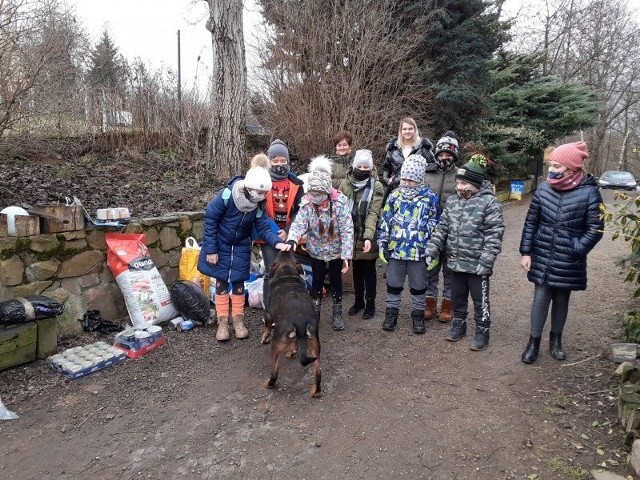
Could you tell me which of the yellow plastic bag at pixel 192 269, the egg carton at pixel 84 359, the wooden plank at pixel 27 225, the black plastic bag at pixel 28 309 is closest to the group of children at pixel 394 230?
the yellow plastic bag at pixel 192 269

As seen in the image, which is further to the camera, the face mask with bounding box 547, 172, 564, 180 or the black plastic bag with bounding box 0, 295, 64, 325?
the face mask with bounding box 547, 172, 564, 180

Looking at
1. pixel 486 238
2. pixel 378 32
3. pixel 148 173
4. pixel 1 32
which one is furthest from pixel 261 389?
pixel 378 32

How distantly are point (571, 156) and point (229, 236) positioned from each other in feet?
10.8

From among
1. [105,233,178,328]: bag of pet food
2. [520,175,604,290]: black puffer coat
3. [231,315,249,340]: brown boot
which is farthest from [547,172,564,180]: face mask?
[105,233,178,328]: bag of pet food

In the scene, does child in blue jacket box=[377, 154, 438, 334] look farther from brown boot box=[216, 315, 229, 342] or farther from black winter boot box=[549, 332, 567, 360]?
brown boot box=[216, 315, 229, 342]

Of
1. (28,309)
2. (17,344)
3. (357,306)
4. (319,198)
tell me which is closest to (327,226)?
(319,198)

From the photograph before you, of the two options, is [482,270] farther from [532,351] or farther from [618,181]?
[618,181]

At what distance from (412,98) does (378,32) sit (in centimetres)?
171

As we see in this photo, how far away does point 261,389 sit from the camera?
375 cm

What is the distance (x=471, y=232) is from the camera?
4.38 m

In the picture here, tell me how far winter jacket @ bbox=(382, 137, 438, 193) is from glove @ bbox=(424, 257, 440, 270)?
1047 mm

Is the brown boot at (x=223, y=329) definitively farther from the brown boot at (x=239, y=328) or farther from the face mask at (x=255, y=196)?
the face mask at (x=255, y=196)

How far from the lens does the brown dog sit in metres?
3.46

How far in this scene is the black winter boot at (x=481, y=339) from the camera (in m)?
4.44
